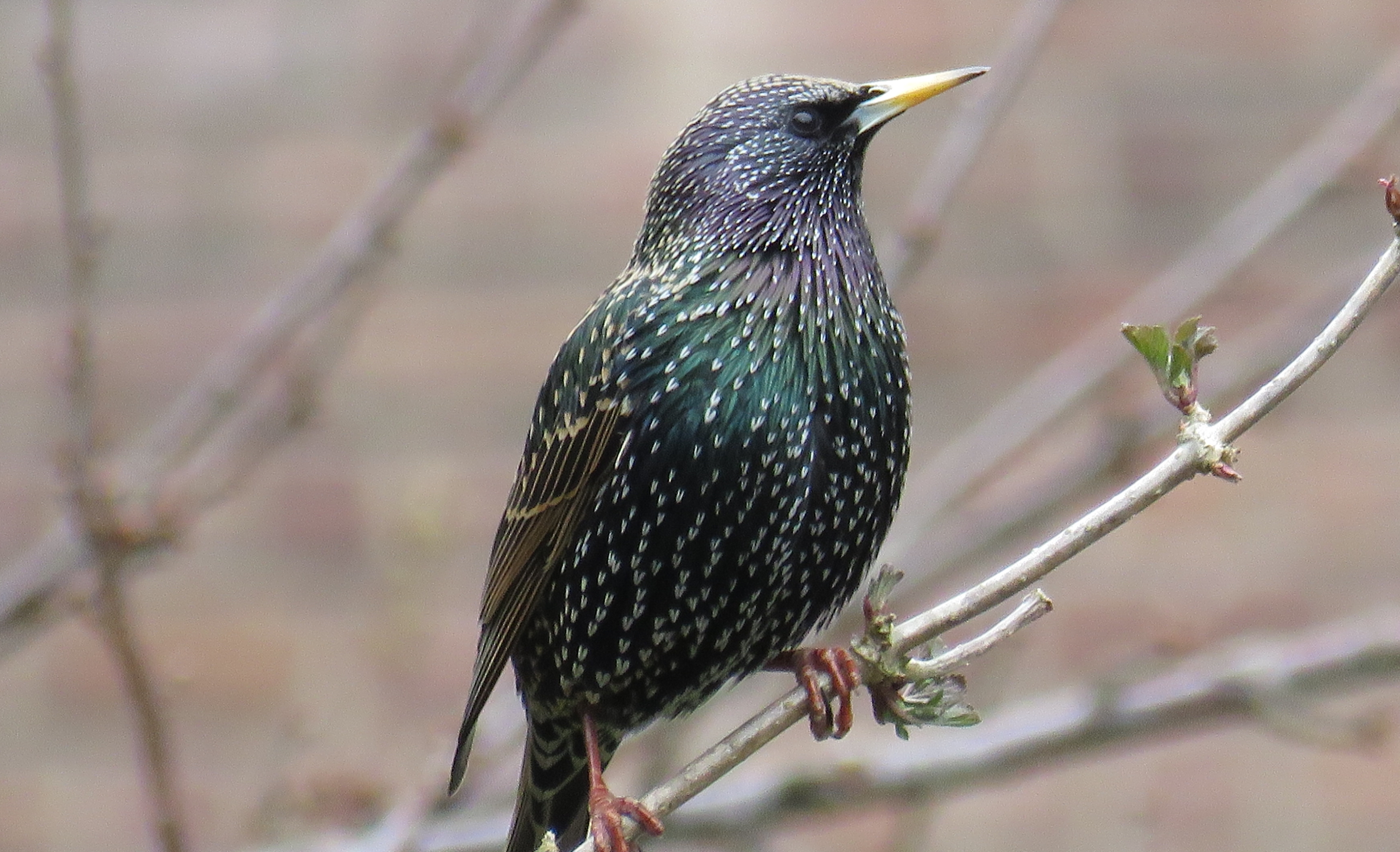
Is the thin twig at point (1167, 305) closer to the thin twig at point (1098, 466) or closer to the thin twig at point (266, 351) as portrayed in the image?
the thin twig at point (1098, 466)

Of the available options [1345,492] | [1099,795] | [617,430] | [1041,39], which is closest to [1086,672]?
[1099,795]

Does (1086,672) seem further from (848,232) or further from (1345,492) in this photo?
(848,232)

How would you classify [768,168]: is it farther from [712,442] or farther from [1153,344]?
[1153,344]

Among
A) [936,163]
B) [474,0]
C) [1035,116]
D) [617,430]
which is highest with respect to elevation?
[474,0]

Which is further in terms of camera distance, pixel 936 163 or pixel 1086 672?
pixel 1086 672

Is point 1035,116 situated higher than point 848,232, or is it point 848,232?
point 1035,116

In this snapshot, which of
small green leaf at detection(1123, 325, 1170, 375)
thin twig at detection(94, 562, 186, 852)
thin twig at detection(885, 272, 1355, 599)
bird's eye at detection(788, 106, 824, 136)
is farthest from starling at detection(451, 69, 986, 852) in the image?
thin twig at detection(885, 272, 1355, 599)
